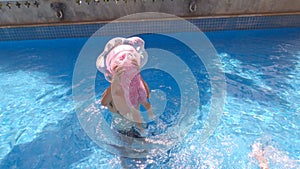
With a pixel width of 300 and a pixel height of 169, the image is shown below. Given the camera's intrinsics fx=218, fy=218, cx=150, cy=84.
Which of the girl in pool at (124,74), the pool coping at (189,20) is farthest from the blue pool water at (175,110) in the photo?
the girl in pool at (124,74)

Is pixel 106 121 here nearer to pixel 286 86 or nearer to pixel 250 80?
pixel 250 80

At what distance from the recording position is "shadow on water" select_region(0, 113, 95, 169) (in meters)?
2.55

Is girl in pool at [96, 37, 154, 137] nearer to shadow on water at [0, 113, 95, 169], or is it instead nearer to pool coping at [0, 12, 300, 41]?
shadow on water at [0, 113, 95, 169]

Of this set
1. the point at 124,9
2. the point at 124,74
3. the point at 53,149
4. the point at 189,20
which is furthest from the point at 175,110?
the point at 124,9

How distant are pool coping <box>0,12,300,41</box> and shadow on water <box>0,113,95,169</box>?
2870 millimetres

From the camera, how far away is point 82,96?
3.37m

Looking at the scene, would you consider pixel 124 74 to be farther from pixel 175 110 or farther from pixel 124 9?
pixel 124 9

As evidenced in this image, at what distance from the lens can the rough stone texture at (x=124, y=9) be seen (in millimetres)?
4879

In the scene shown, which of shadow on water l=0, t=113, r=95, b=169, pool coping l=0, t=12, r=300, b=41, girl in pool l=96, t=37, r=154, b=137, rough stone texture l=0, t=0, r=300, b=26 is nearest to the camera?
girl in pool l=96, t=37, r=154, b=137

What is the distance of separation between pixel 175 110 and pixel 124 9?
3.07m

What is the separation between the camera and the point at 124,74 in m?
1.78

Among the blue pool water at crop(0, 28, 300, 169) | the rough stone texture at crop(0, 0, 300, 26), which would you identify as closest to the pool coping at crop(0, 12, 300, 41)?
the rough stone texture at crop(0, 0, 300, 26)

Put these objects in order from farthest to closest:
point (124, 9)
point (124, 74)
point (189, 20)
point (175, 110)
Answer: point (189, 20) → point (124, 9) → point (175, 110) → point (124, 74)

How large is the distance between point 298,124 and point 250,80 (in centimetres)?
102
